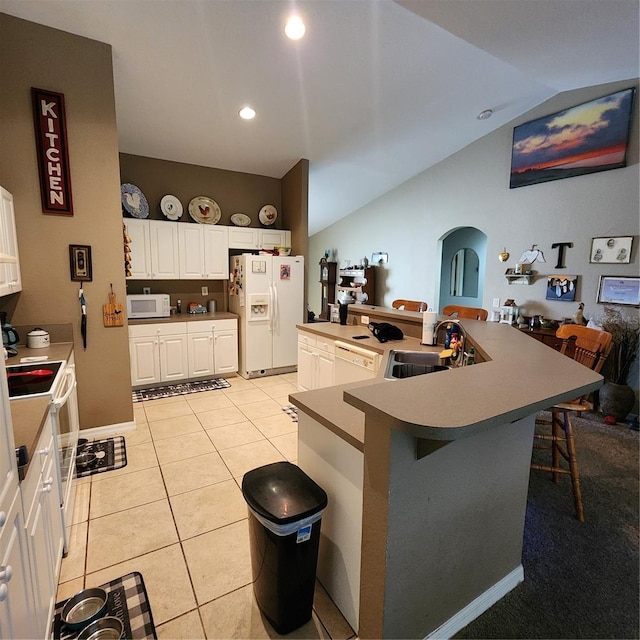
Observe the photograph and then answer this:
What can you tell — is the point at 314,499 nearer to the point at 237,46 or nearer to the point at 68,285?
the point at 68,285

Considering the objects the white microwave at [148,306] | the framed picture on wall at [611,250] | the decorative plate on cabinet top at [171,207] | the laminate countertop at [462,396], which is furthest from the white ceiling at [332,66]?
the laminate countertop at [462,396]

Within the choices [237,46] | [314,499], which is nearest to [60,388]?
[314,499]

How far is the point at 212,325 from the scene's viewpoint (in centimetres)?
471

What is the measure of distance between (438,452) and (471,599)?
0.83 m

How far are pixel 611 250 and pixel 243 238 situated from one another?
455 centimetres

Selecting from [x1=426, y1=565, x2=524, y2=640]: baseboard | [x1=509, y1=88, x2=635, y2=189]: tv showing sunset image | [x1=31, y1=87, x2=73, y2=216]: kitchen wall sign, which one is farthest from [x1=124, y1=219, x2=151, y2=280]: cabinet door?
[x1=509, y1=88, x2=635, y2=189]: tv showing sunset image

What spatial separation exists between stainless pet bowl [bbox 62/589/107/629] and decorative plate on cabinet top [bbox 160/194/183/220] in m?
4.16

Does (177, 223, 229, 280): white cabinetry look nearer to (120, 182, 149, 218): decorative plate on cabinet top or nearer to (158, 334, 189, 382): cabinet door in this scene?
(120, 182, 149, 218): decorative plate on cabinet top

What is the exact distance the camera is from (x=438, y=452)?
4.05 feet

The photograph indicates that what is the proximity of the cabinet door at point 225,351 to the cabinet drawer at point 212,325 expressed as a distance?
2.7 inches

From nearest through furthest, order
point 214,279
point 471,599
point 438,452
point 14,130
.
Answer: point 438,452
point 471,599
point 14,130
point 214,279

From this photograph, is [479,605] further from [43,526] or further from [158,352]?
[158,352]

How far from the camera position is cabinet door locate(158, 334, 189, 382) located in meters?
4.41

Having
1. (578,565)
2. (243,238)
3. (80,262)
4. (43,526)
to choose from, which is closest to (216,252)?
(243,238)
